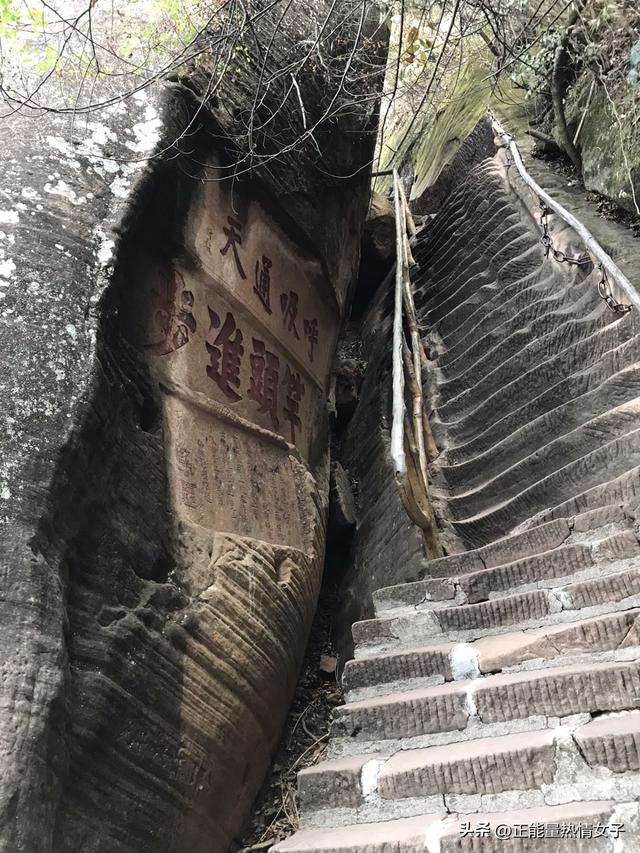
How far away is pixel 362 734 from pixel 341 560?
9.04 feet

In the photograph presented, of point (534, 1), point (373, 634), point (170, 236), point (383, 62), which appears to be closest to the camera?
point (373, 634)

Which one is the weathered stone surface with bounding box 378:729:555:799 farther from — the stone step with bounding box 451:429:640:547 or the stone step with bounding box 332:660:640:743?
the stone step with bounding box 451:429:640:547

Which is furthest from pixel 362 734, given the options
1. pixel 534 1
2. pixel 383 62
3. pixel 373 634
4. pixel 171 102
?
pixel 534 1

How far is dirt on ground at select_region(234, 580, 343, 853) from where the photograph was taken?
3.48m

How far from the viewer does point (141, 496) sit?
3342 millimetres

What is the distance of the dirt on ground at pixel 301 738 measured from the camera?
3479 millimetres

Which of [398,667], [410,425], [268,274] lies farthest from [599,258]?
[398,667]

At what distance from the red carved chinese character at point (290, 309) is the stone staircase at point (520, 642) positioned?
1.40 metres

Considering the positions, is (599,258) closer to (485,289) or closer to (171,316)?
(485,289)

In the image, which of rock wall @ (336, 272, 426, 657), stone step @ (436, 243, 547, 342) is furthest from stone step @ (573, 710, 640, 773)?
stone step @ (436, 243, 547, 342)

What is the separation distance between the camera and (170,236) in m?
4.13

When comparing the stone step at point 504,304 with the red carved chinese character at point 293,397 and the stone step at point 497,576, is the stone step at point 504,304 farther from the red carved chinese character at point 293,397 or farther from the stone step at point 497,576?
the stone step at point 497,576

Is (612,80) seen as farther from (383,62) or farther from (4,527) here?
(4,527)

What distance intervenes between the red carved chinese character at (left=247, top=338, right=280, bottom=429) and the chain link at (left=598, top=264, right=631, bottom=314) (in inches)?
85.4
